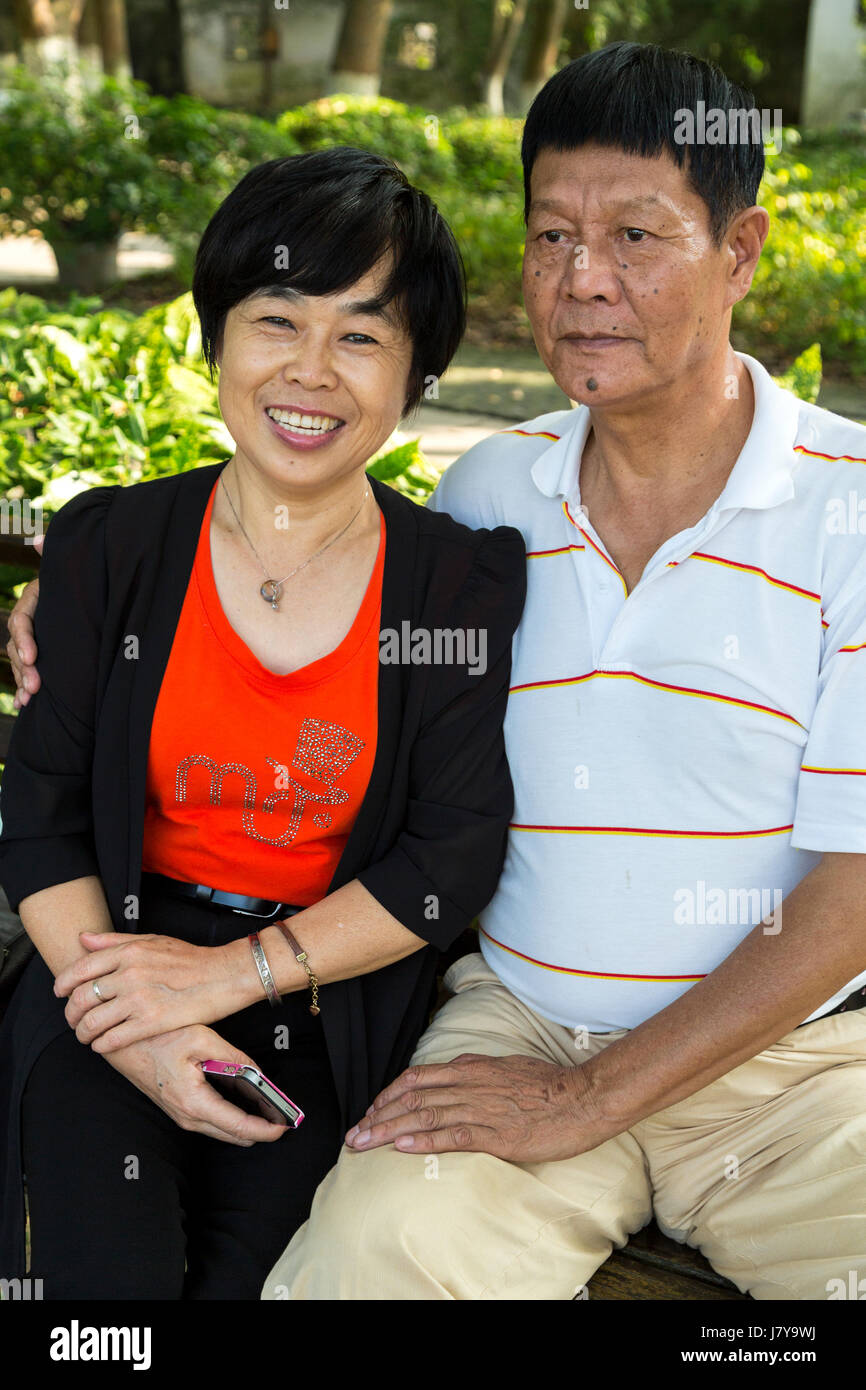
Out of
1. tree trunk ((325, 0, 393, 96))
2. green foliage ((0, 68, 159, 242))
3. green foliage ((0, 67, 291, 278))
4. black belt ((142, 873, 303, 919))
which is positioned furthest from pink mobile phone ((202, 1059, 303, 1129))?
tree trunk ((325, 0, 393, 96))

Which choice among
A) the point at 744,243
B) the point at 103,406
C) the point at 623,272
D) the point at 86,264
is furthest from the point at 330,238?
the point at 86,264

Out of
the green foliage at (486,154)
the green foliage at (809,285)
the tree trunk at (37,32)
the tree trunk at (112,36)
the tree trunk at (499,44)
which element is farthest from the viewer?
the tree trunk at (499,44)

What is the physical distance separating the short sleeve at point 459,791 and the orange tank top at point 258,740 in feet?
0.34

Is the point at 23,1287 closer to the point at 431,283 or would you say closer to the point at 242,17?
the point at 431,283

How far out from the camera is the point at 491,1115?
2.02 meters

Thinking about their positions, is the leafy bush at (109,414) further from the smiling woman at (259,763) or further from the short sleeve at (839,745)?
the short sleeve at (839,745)

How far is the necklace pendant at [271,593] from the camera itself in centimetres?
224

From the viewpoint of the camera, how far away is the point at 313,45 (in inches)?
1042

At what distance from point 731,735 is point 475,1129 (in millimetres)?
701

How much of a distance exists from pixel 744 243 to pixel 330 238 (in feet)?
2.13

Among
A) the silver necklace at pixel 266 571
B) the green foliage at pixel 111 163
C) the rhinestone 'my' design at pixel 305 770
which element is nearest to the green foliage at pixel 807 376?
the silver necklace at pixel 266 571

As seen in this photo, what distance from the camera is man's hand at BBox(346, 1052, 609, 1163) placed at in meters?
2.00

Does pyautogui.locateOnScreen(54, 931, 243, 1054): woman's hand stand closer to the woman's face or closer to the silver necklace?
the silver necklace

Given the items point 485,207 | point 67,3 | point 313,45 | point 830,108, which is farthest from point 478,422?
point 313,45
